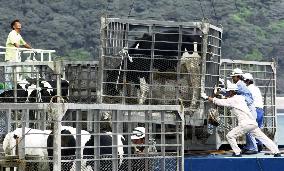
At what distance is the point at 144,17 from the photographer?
96062 mm

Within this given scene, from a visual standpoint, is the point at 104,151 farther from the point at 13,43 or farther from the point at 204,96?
the point at 13,43

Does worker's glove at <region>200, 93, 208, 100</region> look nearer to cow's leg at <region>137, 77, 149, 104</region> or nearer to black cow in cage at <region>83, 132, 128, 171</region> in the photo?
cow's leg at <region>137, 77, 149, 104</region>

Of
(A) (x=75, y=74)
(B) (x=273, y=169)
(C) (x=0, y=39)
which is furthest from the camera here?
(C) (x=0, y=39)

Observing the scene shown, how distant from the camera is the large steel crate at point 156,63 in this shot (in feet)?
73.0

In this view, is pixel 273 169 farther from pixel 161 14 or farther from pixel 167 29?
pixel 161 14

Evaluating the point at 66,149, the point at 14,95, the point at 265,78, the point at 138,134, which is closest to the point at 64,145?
the point at 66,149

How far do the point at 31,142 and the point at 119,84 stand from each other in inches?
178

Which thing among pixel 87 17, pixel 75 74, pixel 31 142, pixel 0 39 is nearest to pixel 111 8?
pixel 87 17

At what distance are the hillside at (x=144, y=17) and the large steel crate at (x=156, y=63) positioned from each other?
224 feet

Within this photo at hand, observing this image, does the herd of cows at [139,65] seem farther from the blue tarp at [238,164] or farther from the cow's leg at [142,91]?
the blue tarp at [238,164]

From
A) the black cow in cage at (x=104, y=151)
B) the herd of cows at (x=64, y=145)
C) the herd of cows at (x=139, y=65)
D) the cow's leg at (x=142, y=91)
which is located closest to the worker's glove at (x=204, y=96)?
the herd of cows at (x=139, y=65)

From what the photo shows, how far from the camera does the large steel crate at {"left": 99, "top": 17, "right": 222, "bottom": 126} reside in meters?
22.2

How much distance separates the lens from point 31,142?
58.9ft

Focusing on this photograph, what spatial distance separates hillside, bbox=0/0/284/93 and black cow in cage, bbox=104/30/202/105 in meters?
68.4
